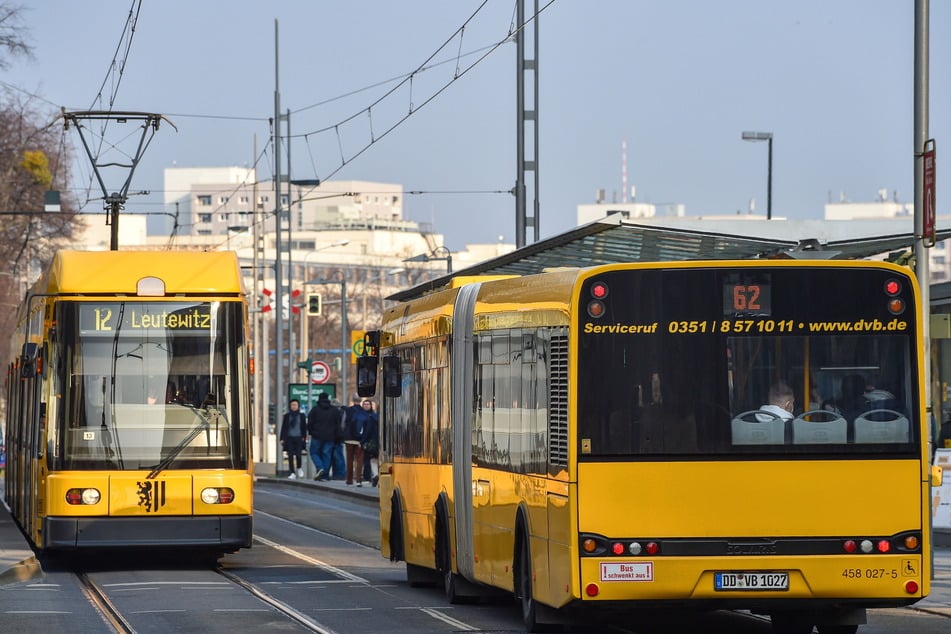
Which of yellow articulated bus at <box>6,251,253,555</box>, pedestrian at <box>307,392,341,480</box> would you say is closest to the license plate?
yellow articulated bus at <box>6,251,253,555</box>

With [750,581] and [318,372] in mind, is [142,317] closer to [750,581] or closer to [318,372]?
[750,581]

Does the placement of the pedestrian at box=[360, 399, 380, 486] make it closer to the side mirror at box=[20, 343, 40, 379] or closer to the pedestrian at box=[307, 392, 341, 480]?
the pedestrian at box=[307, 392, 341, 480]

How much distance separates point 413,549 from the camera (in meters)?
17.1

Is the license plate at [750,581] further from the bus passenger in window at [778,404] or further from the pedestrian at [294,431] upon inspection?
the pedestrian at [294,431]

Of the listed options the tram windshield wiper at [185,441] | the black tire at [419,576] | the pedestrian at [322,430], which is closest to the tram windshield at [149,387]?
the tram windshield wiper at [185,441]

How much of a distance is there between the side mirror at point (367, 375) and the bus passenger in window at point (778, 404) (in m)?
7.73

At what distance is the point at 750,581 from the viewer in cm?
1158

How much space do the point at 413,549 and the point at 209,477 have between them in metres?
2.57

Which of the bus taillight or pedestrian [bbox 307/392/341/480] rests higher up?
the bus taillight

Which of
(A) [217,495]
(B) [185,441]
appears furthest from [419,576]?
(B) [185,441]

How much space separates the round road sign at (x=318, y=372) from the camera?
4475 cm

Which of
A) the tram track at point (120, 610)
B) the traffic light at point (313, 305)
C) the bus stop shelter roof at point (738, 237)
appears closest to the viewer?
the tram track at point (120, 610)

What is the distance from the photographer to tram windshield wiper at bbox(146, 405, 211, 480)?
18609mm

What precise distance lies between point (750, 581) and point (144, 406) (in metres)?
8.56
